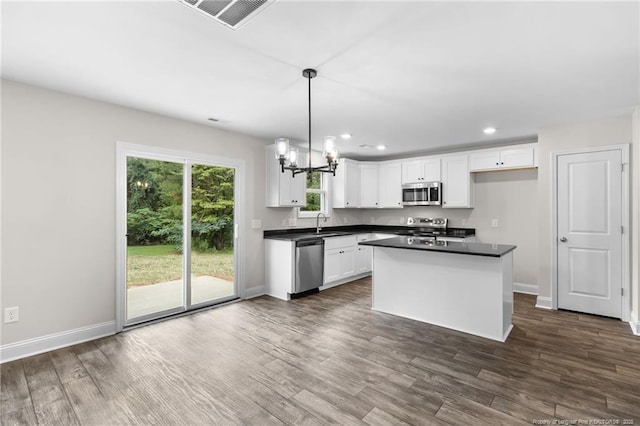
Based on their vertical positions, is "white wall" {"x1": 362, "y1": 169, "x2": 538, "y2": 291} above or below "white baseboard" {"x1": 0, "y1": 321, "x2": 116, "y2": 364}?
above

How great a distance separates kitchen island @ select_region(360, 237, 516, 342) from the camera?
10.6ft

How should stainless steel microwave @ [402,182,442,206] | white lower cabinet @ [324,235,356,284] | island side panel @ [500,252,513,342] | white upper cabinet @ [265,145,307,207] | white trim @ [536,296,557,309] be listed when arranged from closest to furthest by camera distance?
island side panel @ [500,252,513,342] → white trim @ [536,296,557,309] → white upper cabinet @ [265,145,307,207] → white lower cabinet @ [324,235,356,284] → stainless steel microwave @ [402,182,442,206]

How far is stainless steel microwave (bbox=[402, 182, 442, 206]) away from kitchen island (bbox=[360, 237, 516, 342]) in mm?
2131

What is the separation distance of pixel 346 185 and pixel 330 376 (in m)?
4.27

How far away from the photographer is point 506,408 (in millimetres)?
2082

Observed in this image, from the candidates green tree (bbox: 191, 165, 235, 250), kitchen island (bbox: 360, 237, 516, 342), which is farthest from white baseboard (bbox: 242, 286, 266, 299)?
kitchen island (bbox: 360, 237, 516, 342)

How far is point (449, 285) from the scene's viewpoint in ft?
11.6

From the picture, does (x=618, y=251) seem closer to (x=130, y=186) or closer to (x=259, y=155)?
(x=259, y=155)

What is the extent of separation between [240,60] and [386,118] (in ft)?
7.03

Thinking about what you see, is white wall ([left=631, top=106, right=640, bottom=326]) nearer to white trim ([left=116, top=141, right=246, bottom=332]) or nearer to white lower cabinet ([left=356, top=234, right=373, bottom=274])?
white lower cabinet ([left=356, top=234, right=373, bottom=274])

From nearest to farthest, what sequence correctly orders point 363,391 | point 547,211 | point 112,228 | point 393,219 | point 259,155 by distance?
point 363,391
point 112,228
point 547,211
point 259,155
point 393,219

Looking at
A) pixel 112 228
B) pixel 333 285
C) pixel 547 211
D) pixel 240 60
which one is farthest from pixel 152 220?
pixel 547 211

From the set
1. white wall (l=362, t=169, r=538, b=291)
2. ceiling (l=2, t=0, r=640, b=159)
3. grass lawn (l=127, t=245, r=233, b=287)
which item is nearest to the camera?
ceiling (l=2, t=0, r=640, b=159)

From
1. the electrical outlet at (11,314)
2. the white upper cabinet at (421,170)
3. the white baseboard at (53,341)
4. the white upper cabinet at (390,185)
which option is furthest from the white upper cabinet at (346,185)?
the electrical outlet at (11,314)
